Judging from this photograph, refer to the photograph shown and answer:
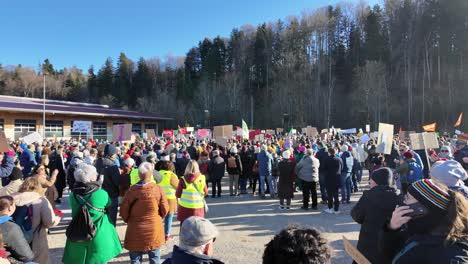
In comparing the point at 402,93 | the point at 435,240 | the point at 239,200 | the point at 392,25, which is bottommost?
the point at 239,200

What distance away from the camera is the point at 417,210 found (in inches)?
76.0

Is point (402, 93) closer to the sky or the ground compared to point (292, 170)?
closer to the sky

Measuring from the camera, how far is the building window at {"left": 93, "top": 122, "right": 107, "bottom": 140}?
36722mm

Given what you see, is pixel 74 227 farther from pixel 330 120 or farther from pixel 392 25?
pixel 392 25

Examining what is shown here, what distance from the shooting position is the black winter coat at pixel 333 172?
8281mm

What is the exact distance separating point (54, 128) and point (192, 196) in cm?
3285

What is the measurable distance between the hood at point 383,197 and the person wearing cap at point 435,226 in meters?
1.29

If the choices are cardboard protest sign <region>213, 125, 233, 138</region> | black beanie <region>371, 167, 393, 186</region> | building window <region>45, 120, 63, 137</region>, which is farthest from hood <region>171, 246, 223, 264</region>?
building window <region>45, 120, 63, 137</region>

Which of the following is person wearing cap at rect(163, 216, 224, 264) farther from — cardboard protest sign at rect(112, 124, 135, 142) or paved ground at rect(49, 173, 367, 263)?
cardboard protest sign at rect(112, 124, 135, 142)

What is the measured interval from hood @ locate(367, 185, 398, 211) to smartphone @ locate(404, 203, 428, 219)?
4.17 feet

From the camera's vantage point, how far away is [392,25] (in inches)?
1721

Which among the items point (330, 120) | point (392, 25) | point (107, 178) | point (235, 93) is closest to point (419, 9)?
point (392, 25)

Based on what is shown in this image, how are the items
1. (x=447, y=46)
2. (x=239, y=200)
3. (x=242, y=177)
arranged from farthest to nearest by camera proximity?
(x=447, y=46)
(x=242, y=177)
(x=239, y=200)

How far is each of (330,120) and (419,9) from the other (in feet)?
64.5
